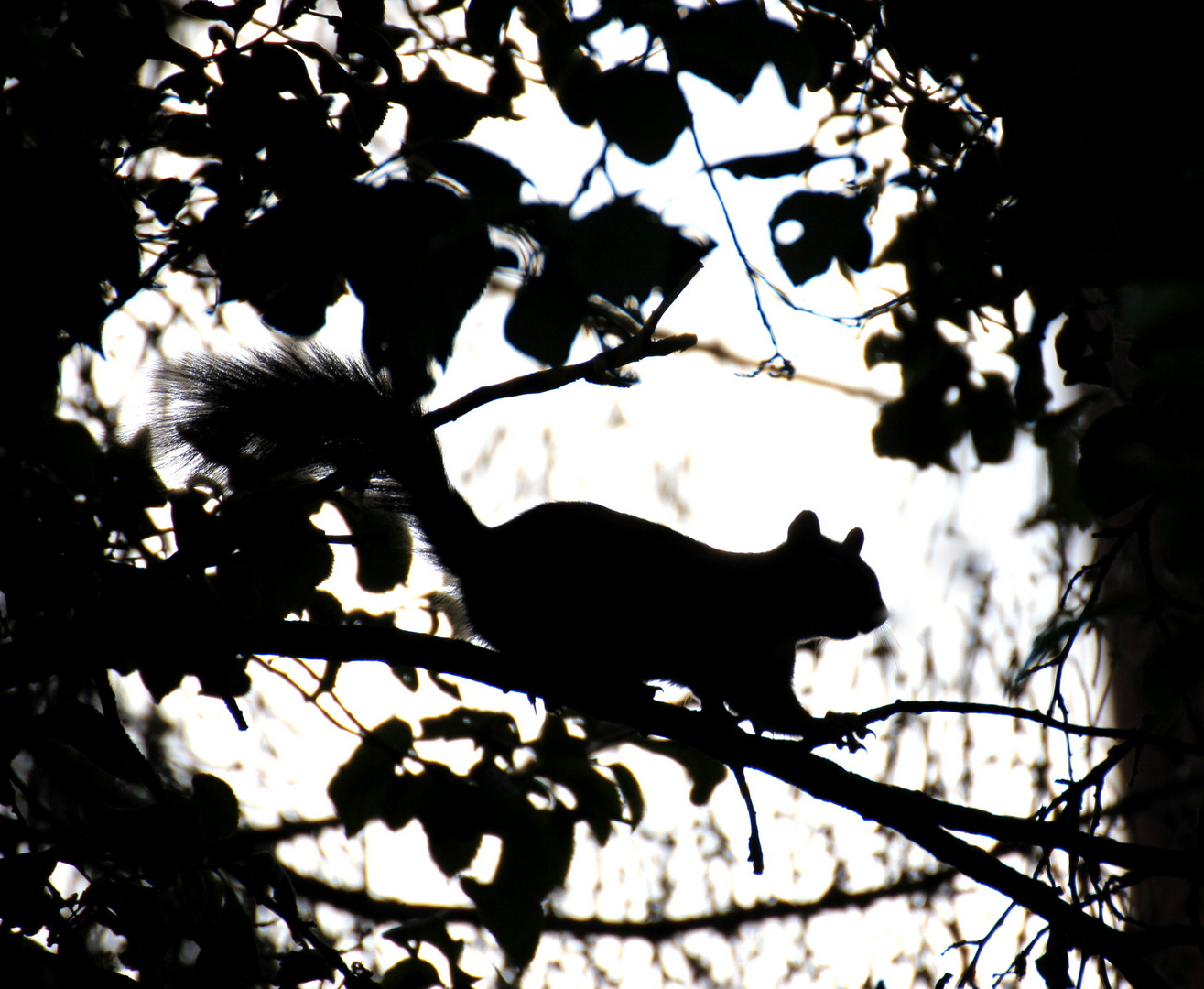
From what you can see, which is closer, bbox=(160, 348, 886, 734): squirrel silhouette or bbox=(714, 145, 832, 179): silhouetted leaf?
bbox=(714, 145, 832, 179): silhouetted leaf

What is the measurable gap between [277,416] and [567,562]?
Answer: 0.88 meters

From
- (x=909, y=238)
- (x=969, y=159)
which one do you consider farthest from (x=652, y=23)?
(x=909, y=238)

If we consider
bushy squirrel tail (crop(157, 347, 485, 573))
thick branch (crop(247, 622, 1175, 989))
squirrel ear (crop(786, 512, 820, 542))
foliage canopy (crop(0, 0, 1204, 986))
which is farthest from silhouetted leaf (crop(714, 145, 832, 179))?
squirrel ear (crop(786, 512, 820, 542))

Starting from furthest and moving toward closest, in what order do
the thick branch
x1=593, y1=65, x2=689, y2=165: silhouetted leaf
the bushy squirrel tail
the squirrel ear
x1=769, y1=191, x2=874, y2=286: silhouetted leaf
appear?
the squirrel ear
the bushy squirrel tail
the thick branch
x1=769, y1=191, x2=874, y2=286: silhouetted leaf
x1=593, y1=65, x2=689, y2=165: silhouetted leaf

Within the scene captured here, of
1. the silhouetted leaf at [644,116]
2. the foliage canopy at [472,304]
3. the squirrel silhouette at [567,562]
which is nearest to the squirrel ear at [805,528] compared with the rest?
the squirrel silhouette at [567,562]

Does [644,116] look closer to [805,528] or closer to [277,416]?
[277,416]

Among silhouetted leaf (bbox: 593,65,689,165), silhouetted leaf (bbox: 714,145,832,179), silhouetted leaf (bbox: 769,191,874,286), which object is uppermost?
silhouetted leaf (bbox: 769,191,874,286)

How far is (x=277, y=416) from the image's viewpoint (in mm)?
2434

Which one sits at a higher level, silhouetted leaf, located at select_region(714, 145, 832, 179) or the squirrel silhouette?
the squirrel silhouette

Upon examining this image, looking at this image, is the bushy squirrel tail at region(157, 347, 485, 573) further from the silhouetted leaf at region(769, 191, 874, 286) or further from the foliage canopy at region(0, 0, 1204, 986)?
the silhouetted leaf at region(769, 191, 874, 286)

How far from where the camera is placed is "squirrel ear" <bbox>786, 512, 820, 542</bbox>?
3.46 m

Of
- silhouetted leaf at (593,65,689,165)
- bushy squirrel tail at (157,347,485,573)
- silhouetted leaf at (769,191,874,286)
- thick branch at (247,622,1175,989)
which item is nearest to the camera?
silhouetted leaf at (593,65,689,165)

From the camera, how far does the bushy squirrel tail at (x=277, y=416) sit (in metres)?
2.32

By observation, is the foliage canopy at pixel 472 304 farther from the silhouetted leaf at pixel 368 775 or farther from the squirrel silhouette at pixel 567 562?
the squirrel silhouette at pixel 567 562
